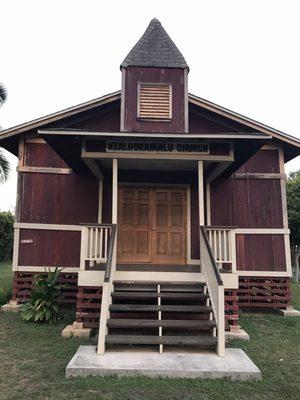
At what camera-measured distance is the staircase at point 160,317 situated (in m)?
5.11

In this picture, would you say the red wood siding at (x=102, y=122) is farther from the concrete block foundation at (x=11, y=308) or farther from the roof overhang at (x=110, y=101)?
the concrete block foundation at (x=11, y=308)

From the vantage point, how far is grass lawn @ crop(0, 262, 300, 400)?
12.8 feet

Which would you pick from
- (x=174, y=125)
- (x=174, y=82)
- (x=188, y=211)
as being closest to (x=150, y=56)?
(x=174, y=82)

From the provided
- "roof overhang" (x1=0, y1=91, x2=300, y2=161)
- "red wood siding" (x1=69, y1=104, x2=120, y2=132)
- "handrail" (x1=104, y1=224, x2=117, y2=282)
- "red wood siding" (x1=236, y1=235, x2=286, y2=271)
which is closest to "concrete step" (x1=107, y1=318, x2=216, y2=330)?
"handrail" (x1=104, y1=224, x2=117, y2=282)

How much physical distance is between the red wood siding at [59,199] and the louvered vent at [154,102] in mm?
2316

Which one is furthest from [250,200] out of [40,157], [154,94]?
[40,157]

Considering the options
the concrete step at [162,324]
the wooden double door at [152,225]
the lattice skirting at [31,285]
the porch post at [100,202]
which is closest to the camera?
the concrete step at [162,324]

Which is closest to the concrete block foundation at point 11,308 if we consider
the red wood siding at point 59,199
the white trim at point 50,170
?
the red wood siding at point 59,199

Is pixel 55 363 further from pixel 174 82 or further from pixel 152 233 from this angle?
pixel 174 82

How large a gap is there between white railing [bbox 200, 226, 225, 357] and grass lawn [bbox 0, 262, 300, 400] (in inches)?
26.6

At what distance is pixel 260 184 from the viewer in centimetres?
916

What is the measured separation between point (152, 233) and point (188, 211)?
112cm

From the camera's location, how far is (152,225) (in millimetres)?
8672

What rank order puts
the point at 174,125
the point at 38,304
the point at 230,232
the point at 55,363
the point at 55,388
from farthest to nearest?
1. the point at 174,125
2. the point at 38,304
3. the point at 230,232
4. the point at 55,363
5. the point at 55,388
